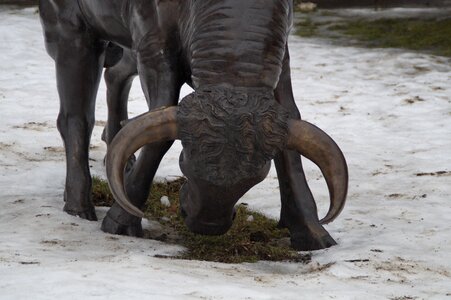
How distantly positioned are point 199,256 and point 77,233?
0.78 metres

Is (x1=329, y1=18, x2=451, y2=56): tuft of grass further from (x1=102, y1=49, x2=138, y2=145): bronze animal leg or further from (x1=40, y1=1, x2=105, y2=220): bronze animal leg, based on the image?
(x1=40, y1=1, x2=105, y2=220): bronze animal leg

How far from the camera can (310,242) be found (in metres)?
5.57

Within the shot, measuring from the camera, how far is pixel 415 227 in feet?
19.6

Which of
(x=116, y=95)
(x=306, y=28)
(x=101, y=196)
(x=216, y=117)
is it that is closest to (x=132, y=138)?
(x=216, y=117)

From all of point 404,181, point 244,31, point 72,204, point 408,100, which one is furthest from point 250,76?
point 408,100

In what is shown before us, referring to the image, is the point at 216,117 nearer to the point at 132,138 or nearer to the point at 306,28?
the point at 132,138

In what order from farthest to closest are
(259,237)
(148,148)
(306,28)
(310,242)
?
(306,28) < (259,237) < (310,242) < (148,148)

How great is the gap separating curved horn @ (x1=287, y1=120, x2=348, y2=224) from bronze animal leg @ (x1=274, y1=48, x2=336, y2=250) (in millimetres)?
855

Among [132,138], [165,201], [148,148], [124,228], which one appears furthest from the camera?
[165,201]

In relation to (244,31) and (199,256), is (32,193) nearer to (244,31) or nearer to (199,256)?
(199,256)

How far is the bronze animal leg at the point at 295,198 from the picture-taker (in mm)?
5562

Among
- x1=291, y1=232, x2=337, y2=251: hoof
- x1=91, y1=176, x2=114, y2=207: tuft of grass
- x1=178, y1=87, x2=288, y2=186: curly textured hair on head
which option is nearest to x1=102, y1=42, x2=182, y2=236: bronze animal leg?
x1=178, y1=87, x2=288, y2=186: curly textured hair on head

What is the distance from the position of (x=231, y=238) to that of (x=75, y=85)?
57.8 inches

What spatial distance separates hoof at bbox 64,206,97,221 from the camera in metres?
6.20
